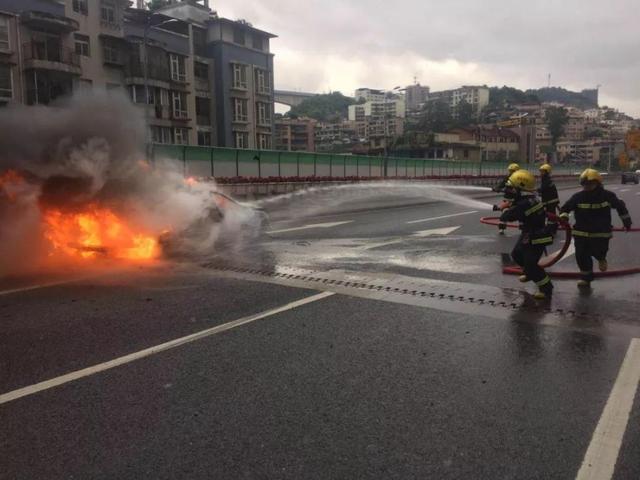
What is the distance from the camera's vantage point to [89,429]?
317 cm

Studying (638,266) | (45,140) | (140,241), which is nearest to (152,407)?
(45,140)

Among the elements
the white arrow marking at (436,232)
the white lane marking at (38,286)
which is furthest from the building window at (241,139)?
the white lane marking at (38,286)

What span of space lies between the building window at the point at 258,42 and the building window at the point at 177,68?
30.8 feet

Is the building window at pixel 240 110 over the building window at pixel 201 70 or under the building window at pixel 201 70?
under

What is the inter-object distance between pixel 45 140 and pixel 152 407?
5.67 m

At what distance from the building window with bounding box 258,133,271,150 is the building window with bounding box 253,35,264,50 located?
8.49m

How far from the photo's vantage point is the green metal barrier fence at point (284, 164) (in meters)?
25.2

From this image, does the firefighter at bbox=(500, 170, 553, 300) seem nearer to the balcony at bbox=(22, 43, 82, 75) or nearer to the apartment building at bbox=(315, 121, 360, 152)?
the balcony at bbox=(22, 43, 82, 75)

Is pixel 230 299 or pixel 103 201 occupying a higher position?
pixel 103 201

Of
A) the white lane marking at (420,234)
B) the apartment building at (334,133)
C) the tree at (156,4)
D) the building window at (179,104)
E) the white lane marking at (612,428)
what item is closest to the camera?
the white lane marking at (612,428)

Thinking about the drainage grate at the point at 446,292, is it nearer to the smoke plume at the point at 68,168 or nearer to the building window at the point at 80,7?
the smoke plume at the point at 68,168

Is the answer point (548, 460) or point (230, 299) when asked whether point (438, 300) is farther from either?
point (548, 460)

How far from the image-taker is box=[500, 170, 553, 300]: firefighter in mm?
6352

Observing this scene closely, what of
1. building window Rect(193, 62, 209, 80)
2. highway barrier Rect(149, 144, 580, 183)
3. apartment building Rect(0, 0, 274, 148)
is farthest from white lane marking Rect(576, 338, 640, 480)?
building window Rect(193, 62, 209, 80)
